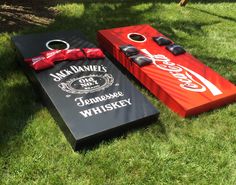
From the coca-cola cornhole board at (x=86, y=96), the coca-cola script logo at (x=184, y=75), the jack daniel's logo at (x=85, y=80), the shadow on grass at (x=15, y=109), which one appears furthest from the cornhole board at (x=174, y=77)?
the shadow on grass at (x=15, y=109)

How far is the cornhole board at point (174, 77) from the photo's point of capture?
416 centimetres

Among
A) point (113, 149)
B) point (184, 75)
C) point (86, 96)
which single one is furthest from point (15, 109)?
point (184, 75)

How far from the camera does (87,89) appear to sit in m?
3.92

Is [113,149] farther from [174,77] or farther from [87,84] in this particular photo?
[174,77]

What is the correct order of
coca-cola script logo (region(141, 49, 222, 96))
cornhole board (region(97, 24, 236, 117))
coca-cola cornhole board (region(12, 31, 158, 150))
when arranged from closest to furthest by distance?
1. coca-cola cornhole board (region(12, 31, 158, 150))
2. cornhole board (region(97, 24, 236, 117))
3. coca-cola script logo (region(141, 49, 222, 96))

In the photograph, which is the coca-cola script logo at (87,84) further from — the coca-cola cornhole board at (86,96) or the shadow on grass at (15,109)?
the shadow on grass at (15,109)

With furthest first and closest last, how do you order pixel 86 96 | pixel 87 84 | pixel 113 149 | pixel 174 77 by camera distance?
A: pixel 174 77
pixel 87 84
pixel 86 96
pixel 113 149

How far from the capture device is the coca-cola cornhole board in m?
3.50

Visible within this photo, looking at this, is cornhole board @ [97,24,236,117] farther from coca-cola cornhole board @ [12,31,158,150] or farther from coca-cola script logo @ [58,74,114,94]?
coca-cola script logo @ [58,74,114,94]

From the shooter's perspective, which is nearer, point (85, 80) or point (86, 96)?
point (86, 96)

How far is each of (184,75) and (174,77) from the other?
6.3 inches

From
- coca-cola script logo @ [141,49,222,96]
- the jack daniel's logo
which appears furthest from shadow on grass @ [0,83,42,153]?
coca-cola script logo @ [141,49,222,96]

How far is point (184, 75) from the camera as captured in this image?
453 cm

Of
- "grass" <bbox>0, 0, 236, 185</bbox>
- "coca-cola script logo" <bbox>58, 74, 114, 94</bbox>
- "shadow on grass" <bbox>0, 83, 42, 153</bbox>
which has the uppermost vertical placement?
"coca-cola script logo" <bbox>58, 74, 114, 94</bbox>
